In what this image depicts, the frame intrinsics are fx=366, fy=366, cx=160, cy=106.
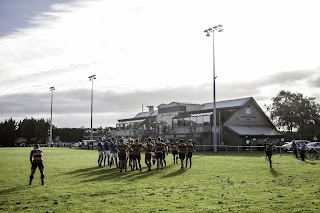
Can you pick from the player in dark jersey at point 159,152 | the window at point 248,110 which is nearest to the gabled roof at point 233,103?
the window at point 248,110

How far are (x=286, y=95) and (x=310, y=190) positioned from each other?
57719 millimetres

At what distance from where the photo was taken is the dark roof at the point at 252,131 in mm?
56312

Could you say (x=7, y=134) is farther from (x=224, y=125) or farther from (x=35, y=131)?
(x=224, y=125)

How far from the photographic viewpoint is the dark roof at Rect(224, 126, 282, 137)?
56.3 metres

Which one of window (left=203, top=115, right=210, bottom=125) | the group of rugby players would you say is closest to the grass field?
the group of rugby players

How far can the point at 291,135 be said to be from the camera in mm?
69688

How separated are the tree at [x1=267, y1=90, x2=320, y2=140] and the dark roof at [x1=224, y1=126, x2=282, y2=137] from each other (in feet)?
21.7

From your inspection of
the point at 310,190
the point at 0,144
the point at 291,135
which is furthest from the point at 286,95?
the point at 0,144

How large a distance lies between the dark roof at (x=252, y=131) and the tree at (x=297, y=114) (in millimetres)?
6605

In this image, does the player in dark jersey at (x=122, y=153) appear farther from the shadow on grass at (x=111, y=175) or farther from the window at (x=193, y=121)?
the window at (x=193, y=121)

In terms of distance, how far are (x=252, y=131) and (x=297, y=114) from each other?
13336mm

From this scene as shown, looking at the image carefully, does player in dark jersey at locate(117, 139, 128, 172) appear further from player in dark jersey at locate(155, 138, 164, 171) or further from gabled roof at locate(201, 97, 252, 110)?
gabled roof at locate(201, 97, 252, 110)

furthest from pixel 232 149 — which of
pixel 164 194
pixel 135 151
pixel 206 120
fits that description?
pixel 164 194

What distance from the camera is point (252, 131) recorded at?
58.8m
